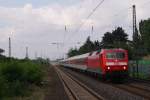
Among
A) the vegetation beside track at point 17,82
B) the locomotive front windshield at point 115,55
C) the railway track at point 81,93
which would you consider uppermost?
the locomotive front windshield at point 115,55

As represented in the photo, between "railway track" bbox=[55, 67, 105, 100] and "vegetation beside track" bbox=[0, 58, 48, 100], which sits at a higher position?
"vegetation beside track" bbox=[0, 58, 48, 100]

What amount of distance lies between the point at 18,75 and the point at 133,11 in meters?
18.8

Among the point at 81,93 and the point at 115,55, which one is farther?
the point at 115,55

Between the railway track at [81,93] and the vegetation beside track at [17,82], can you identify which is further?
the vegetation beside track at [17,82]

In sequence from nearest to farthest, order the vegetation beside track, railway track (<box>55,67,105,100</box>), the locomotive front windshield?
railway track (<box>55,67,105,100</box>) → the vegetation beside track → the locomotive front windshield

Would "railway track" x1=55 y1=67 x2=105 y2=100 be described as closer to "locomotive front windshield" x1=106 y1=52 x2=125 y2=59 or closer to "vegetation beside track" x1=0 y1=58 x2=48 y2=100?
"vegetation beside track" x1=0 y1=58 x2=48 y2=100

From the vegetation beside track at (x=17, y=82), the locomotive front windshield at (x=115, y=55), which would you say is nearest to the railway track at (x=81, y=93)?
the vegetation beside track at (x=17, y=82)

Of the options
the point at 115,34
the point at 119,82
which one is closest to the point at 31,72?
the point at 119,82

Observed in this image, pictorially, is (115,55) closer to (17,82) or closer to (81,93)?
(81,93)

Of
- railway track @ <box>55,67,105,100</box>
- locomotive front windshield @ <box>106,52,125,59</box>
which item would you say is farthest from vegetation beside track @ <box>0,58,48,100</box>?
locomotive front windshield @ <box>106,52,125,59</box>

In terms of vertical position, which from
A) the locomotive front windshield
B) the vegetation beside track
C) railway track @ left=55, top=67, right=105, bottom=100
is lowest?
railway track @ left=55, top=67, right=105, bottom=100

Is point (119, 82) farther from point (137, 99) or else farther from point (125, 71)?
point (137, 99)

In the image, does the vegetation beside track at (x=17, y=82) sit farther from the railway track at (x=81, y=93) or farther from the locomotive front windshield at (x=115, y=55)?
the locomotive front windshield at (x=115, y=55)

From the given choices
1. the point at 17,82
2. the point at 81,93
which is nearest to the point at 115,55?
the point at 81,93
